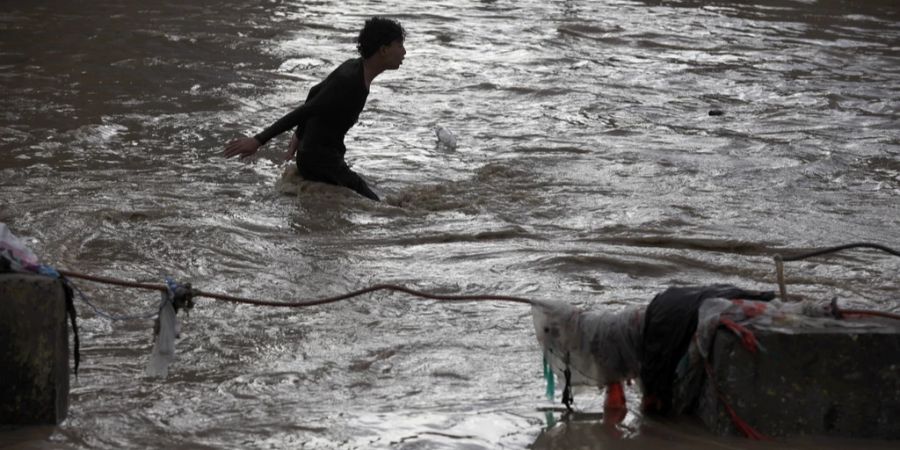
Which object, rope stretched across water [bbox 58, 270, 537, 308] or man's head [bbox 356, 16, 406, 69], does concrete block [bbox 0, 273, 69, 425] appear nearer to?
rope stretched across water [bbox 58, 270, 537, 308]

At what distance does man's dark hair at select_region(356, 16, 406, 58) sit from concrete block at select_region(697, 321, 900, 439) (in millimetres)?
3949

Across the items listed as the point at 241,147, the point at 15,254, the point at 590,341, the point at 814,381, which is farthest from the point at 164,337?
the point at 241,147

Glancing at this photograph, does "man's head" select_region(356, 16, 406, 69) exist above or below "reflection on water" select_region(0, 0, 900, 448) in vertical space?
above

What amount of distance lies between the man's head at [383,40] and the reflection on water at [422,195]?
34.9 inches

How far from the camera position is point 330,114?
765 centimetres

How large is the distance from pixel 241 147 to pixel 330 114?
0.78 m

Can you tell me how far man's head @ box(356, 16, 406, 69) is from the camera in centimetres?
745

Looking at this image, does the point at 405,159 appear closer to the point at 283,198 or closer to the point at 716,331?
the point at 283,198

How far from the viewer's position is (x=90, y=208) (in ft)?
23.7

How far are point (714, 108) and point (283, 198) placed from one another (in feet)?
15.7

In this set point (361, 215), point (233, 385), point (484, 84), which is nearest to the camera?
point (233, 385)

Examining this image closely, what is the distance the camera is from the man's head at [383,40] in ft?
24.4

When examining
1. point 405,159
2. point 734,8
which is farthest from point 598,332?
point 734,8

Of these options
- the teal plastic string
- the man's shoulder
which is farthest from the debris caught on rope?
the man's shoulder
